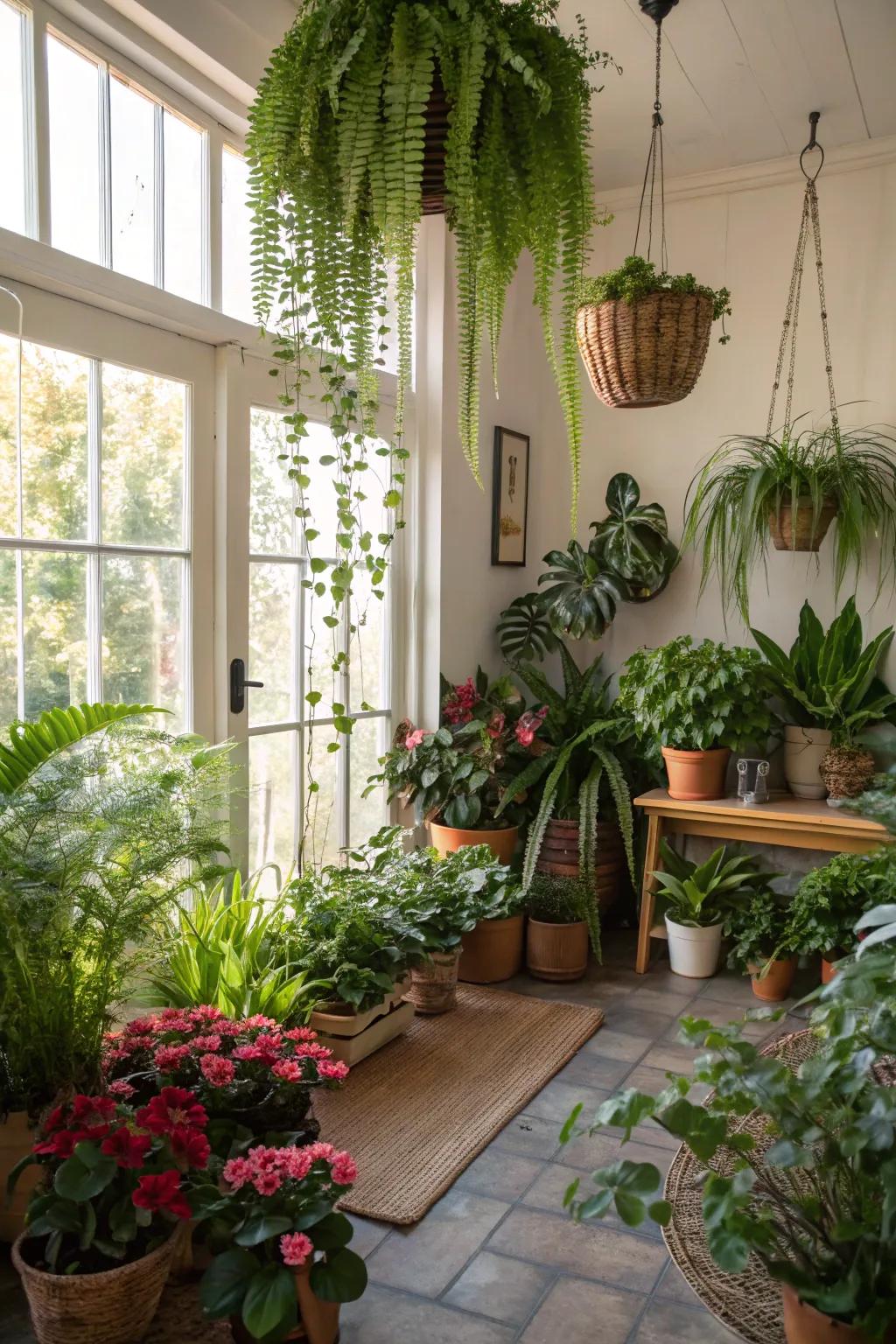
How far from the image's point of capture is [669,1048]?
2.83 meters

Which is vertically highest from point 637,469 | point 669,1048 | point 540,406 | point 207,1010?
point 540,406

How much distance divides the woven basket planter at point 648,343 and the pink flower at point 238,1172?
7.12ft

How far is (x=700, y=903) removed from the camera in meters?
3.32

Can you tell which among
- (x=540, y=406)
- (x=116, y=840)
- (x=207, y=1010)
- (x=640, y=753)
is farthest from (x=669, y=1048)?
(x=540, y=406)

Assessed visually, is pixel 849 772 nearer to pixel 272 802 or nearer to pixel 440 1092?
pixel 440 1092

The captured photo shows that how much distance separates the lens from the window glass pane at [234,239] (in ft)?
8.85

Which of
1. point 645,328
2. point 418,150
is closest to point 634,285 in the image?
point 645,328

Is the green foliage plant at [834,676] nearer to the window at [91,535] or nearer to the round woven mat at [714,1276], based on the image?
the round woven mat at [714,1276]

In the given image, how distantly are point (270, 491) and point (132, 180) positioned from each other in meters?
0.84

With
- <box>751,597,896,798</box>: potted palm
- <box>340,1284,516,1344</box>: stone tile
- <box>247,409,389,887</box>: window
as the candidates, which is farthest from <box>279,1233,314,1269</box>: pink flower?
<box>751,597,896,798</box>: potted palm

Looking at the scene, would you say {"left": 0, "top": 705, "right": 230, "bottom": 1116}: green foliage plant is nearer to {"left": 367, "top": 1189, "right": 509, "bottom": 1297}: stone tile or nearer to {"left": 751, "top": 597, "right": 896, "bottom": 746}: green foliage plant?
{"left": 367, "top": 1189, "right": 509, "bottom": 1297}: stone tile

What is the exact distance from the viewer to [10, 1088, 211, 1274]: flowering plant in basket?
4.89 feet

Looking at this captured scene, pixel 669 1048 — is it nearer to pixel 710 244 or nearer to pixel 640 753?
pixel 640 753

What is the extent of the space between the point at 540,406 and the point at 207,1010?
295 centimetres
